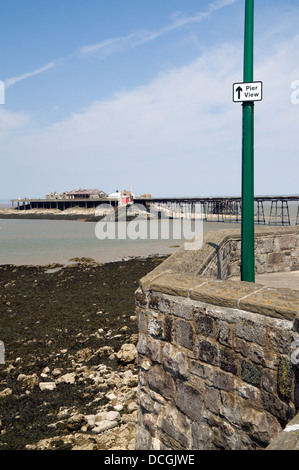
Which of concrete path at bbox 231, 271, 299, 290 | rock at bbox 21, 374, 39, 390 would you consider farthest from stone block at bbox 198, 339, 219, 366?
rock at bbox 21, 374, 39, 390

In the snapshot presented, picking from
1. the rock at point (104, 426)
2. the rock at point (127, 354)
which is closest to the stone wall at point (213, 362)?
the rock at point (104, 426)

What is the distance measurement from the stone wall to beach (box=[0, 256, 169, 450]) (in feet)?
5.08

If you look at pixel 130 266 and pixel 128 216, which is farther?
pixel 128 216

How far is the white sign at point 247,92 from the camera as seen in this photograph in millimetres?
4777

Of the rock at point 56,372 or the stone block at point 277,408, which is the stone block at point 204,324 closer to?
the stone block at point 277,408

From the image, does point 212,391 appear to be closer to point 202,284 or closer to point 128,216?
point 202,284

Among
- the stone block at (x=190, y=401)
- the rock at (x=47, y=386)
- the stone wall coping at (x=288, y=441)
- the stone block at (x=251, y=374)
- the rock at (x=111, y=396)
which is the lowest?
the rock at (x=47, y=386)

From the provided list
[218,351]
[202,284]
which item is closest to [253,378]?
[218,351]

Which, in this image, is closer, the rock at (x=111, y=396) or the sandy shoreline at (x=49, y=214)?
the rock at (x=111, y=396)

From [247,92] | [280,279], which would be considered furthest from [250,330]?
[280,279]

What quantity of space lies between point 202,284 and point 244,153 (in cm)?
217

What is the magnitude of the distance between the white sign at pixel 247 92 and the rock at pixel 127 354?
5606 millimetres
